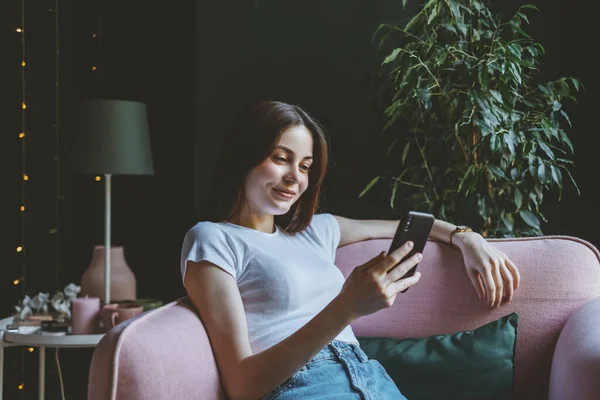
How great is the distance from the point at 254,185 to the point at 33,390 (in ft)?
5.51

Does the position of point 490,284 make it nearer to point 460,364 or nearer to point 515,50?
point 460,364

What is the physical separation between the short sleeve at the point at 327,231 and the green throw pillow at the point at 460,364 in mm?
292

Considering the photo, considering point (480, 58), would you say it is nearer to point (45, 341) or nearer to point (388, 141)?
point (388, 141)

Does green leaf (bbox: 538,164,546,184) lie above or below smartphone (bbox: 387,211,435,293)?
below

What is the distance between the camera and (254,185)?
145cm

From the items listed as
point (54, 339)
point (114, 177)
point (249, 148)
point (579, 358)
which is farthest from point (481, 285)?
point (114, 177)

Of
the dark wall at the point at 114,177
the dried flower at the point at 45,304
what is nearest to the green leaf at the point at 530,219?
the dark wall at the point at 114,177

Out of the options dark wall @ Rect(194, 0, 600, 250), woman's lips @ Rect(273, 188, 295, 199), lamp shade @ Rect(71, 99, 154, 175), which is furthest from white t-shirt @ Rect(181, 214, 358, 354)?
dark wall @ Rect(194, 0, 600, 250)

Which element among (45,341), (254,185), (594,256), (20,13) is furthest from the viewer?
(20,13)

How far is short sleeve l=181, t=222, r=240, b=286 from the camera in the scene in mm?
1287

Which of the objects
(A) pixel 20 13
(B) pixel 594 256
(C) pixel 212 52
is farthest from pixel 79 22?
(B) pixel 594 256

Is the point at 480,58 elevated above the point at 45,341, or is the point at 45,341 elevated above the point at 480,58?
the point at 480,58

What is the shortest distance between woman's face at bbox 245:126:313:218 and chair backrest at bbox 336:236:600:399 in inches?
15.5

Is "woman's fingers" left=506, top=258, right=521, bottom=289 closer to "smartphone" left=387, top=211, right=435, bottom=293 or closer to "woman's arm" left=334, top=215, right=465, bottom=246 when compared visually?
"woman's arm" left=334, top=215, right=465, bottom=246
